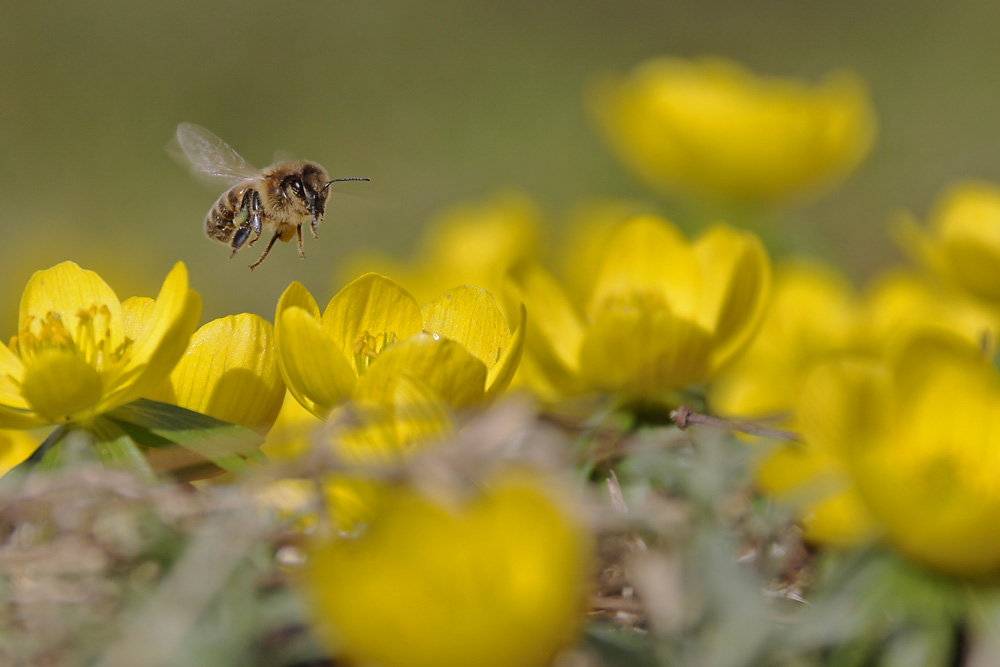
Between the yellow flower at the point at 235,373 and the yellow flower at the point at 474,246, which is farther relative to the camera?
the yellow flower at the point at 474,246

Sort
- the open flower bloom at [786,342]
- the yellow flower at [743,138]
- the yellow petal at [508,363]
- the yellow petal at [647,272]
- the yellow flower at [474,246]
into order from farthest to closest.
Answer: the yellow flower at [743,138] < the yellow flower at [474,246] < the open flower bloom at [786,342] < the yellow petal at [647,272] < the yellow petal at [508,363]

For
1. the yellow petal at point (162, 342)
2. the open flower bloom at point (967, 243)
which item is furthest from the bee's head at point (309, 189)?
the open flower bloom at point (967, 243)

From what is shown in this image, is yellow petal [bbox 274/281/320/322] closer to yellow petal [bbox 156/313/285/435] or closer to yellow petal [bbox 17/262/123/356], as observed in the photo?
yellow petal [bbox 156/313/285/435]

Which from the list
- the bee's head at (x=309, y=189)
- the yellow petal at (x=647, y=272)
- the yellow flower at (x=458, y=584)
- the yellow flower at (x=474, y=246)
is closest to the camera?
the yellow flower at (x=458, y=584)

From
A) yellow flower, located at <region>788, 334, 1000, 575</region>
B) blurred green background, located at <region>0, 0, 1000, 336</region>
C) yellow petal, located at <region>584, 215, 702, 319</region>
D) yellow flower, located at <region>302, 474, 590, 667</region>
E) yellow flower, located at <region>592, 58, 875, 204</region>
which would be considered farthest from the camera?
blurred green background, located at <region>0, 0, 1000, 336</region>

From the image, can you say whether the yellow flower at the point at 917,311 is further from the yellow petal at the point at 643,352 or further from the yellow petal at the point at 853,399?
the yellow petal at the point at 853,399

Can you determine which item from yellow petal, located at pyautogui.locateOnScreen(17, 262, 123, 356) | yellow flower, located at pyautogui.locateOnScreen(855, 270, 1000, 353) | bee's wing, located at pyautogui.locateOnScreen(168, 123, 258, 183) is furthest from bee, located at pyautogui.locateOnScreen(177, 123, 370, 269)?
yellow flower, located at pyautogui.locateOnScreen(855, 270, 1000, 353)

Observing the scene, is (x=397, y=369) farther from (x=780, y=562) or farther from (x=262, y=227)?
(x=262, y=227)
